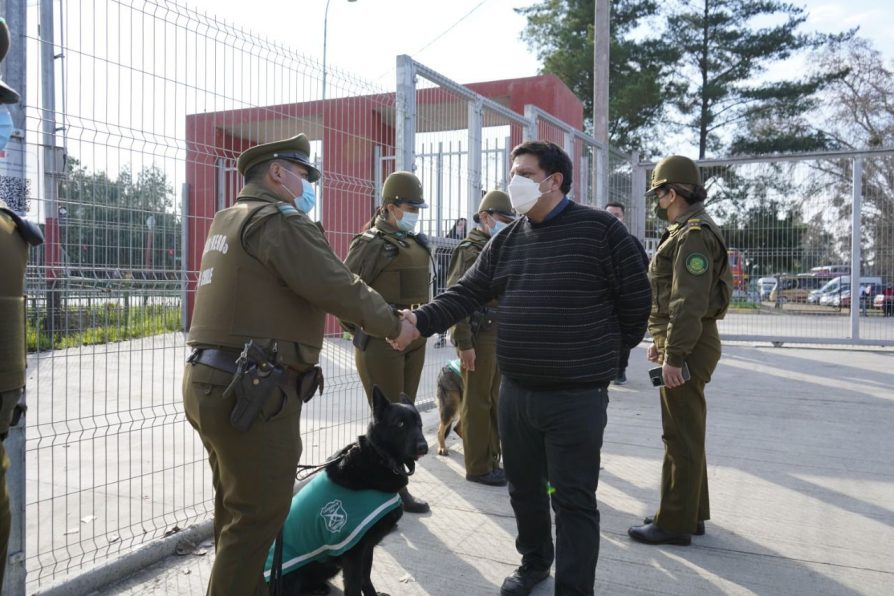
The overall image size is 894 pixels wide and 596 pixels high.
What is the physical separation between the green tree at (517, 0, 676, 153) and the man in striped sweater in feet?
81.3

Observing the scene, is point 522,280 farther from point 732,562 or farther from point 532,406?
point 732,562

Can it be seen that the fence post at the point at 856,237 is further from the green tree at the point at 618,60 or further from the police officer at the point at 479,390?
the green tree at the point at 618,60

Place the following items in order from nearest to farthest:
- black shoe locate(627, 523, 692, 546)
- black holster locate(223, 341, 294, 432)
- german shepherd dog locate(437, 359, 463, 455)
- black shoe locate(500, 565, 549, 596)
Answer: black holster locate(223, 341, 294, 432), black shoe locate(500, 565, 549, 596), black shoe locate(627, 523, 692, 546), german shepherd dog locate(437, 359, 463, 455)

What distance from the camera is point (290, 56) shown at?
454 centimetres

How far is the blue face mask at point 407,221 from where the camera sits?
4711 mm

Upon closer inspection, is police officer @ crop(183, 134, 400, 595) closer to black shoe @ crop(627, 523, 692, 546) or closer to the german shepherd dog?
black shoe @ crop(627, 523, 692, 546)

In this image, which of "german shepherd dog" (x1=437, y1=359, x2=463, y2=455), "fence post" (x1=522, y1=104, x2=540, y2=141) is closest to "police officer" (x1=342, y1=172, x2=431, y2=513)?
"german shepherd dog" (x1=437, y1=359, x2=463, y2=455)

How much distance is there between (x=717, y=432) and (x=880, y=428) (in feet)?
5.40

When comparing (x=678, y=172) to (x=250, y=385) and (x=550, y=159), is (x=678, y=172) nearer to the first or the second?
(x=550, y=159)

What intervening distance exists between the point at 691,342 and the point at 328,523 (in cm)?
211

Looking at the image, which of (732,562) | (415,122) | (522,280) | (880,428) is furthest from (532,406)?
(880,428)

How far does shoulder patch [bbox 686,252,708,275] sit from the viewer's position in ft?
12.3

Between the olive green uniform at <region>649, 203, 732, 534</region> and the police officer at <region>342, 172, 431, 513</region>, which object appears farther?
the police officer at <region>342, 172, 431, 513</region>

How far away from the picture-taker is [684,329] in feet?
12.2
